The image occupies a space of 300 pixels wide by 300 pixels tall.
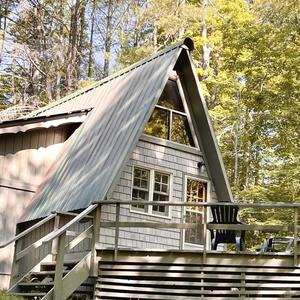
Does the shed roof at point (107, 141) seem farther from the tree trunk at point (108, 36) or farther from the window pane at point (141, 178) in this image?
the tree trunk at point (108, 36)

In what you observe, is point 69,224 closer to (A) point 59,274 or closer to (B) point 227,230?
(A) point 59,274

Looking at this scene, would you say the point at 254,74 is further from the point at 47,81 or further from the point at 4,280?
the point at 4,280

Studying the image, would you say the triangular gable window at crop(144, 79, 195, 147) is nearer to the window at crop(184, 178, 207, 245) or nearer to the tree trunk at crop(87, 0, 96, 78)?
the window at crop(184, 178, 207, 245)

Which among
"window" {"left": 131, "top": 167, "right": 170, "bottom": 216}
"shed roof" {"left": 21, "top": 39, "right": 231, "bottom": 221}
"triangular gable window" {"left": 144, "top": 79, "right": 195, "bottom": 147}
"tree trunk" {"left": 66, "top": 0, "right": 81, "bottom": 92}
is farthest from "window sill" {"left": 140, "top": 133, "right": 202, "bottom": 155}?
"tree trunk" {"left": 66, "top": 0, "right": 81, "bottom": 92}

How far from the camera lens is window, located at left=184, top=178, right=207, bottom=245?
1247 centimetres

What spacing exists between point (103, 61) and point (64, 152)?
17.8 metres

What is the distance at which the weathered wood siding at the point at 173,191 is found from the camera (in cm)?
→ 1109

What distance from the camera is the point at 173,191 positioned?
1223 centimetres

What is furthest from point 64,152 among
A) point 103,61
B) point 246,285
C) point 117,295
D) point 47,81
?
point 103,61

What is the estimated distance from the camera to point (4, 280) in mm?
11930

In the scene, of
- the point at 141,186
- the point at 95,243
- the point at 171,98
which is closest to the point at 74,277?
the point at 95,243

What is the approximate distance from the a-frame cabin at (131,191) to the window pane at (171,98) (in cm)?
2

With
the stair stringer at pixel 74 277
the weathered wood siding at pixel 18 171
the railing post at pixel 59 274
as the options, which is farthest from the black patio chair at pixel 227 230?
the weathered wood siding at pixel 18 171

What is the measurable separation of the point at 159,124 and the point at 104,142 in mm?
1516
